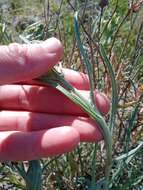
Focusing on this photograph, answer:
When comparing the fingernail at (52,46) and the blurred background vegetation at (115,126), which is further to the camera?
the blurred background vegetation at (115,126)

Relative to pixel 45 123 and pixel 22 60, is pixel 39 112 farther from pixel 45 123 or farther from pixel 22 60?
pixel 22 60

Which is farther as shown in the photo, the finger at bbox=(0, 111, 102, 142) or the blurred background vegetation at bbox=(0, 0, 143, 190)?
the blurred background vegetation at bbox=(0, 0, 143, 190)

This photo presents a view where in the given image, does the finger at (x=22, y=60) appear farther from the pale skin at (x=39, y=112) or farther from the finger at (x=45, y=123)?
the finger at (x=45, y=123)

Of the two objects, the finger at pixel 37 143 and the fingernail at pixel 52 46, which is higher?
the fingernail at pixel 52 46

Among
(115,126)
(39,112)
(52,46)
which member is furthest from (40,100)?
(115,126)

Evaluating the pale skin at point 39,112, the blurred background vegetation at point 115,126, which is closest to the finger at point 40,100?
the pale skin at point 39,112

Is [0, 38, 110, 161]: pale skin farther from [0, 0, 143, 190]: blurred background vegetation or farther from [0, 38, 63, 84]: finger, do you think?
[0, 0, 143, 190]: blurred background vegetation

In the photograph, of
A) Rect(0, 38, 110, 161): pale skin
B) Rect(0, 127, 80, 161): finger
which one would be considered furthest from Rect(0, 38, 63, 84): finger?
Rect(0, 127, 80, 161): finger
